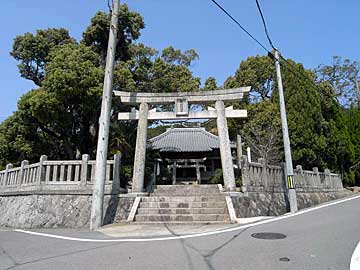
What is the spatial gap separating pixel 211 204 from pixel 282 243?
14.6ft

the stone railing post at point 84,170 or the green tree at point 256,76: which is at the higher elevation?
the green tree at point 256,76

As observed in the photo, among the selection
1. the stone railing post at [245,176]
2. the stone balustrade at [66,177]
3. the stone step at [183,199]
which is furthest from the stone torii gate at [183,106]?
the stone step at [183,199]

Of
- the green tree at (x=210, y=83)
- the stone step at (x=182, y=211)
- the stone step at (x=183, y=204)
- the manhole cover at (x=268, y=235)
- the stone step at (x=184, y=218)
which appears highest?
the green tree at (x=210, y=83)

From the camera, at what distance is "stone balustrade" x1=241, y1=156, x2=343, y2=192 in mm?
11273

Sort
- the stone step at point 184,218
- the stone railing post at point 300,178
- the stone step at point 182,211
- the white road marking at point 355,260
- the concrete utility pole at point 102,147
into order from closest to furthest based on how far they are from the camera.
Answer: the white road marking at point 355,260 < the concrete utility pole at point 102,147 < the stone step at point 184,218 < the stone step at point 182,211 < the stone railing post at point 300,178

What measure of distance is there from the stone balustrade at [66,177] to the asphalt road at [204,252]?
11.4ft

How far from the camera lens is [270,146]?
18672 mm

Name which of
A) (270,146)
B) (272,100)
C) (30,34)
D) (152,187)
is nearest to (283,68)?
(272,100)

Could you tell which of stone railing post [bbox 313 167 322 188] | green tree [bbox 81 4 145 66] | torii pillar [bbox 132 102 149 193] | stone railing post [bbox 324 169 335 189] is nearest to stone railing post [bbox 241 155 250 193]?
torii pillar [bbox 132 102 149 193]

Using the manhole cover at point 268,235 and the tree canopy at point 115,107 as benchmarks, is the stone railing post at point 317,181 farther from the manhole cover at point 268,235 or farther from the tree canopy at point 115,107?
the manhole cover at point 268,235

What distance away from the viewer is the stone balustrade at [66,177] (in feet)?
34.6

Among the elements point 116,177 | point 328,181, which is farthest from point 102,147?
point 328,181

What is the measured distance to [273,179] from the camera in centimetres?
1304

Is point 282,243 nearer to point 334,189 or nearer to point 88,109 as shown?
point 88,109
